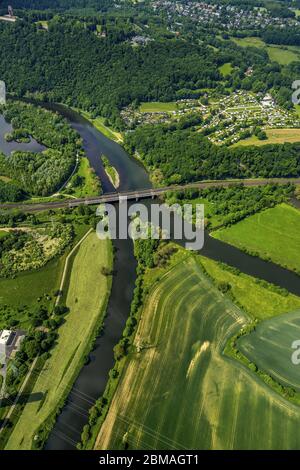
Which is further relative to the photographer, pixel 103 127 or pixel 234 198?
pixel 103 127

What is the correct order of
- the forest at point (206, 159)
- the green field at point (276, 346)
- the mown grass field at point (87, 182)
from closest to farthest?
the green field at point (276, 346) < the mown grass field at point (87, 182) < the forest at point (206, 159)

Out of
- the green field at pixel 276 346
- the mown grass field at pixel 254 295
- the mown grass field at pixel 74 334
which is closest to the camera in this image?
the mown grass field at pixel 74 334

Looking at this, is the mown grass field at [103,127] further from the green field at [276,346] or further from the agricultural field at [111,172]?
the green field at [276,346]

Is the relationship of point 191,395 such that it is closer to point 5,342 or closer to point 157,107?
point 5,342

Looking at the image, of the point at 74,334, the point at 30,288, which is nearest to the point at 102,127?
the point at 30,288

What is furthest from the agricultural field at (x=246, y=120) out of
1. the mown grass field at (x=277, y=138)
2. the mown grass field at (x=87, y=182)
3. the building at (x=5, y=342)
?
the building at (x=5, y=342)

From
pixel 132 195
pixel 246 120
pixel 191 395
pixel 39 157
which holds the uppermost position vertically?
pixel 246 120

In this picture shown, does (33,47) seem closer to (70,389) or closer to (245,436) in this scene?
(70,389)
